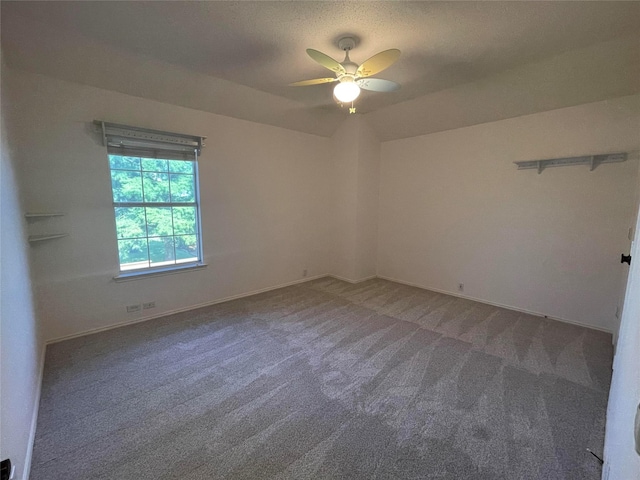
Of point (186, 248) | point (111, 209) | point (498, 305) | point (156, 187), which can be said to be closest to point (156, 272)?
point (186, 248)

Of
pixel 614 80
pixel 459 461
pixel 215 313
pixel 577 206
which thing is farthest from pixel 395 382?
pixel 614 80

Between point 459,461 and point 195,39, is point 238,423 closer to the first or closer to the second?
point 459,461

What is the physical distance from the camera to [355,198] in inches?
193

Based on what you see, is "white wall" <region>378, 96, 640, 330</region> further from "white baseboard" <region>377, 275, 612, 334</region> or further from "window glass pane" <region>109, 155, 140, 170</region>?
"window glass pane" <region>109, 155, 140, 170</region>

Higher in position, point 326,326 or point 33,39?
point 33,39

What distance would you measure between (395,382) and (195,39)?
134 inches

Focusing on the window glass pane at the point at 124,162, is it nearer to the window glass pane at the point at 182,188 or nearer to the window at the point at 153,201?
the window at the point at 153,201

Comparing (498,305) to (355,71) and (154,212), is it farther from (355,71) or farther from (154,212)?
(154,212)

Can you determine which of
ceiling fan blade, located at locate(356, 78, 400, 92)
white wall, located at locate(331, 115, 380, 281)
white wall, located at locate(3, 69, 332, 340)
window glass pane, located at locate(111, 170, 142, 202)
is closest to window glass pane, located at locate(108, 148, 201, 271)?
window glass pane, located at locate(111, 170, 142, 202)

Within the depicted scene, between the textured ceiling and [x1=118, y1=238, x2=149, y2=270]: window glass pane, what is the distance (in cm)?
169

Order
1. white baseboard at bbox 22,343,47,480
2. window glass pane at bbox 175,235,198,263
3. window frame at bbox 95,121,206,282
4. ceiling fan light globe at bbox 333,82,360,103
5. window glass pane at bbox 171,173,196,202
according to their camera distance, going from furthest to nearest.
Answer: window glass pane at bbox 175,235,198,263 → window glass pane at bbox 171,173,196,202 → window frame at bbox 95,121,206,282 → ceiling fan light globe at bbox 333,82,360,103 → white baseboard at bbox 22,343,47,480

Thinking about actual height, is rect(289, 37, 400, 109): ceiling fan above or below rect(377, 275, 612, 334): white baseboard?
above

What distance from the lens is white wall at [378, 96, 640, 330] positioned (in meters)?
3.10

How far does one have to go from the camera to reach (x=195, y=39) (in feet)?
7.97
